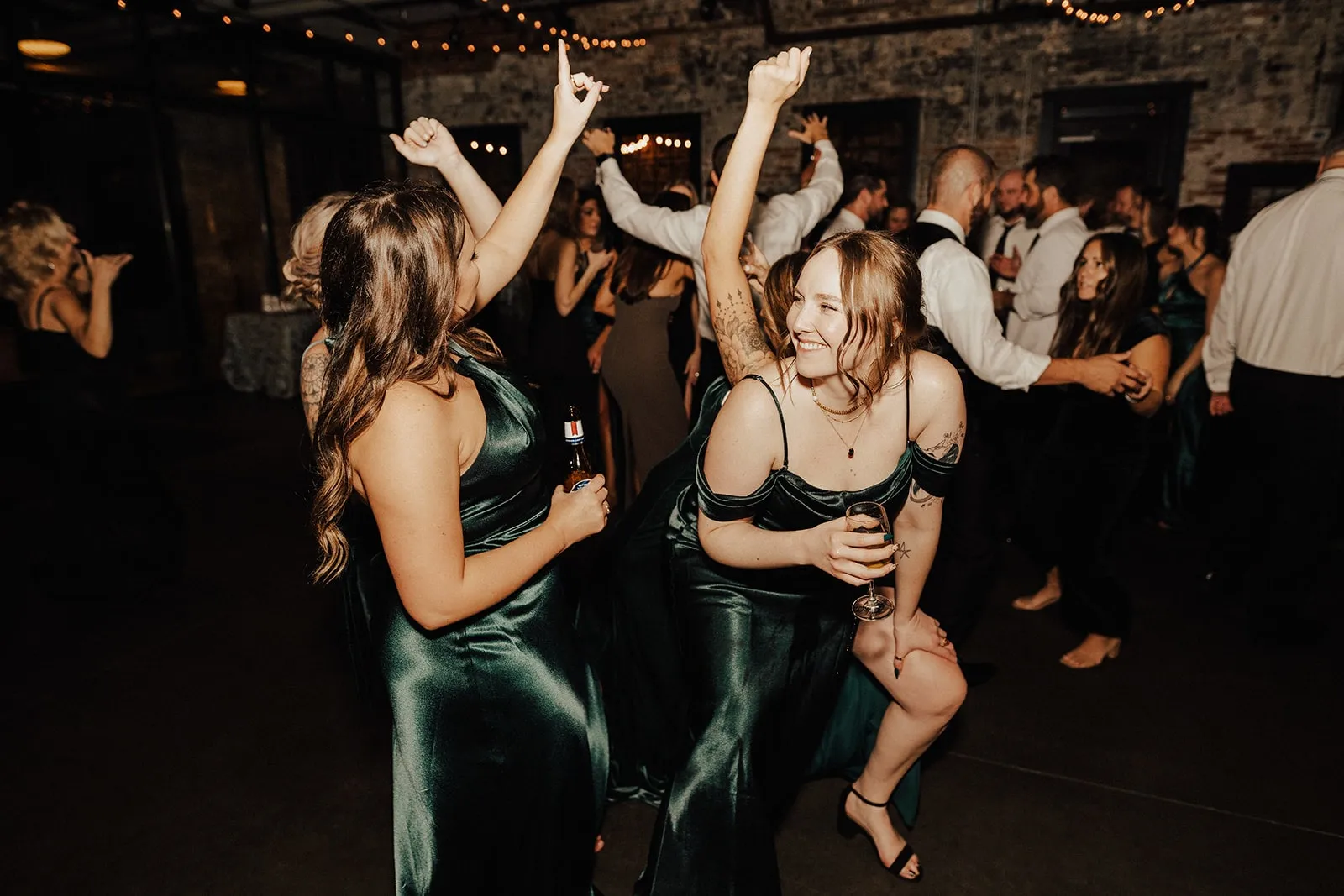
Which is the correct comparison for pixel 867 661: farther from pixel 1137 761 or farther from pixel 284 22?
pixel 284 22

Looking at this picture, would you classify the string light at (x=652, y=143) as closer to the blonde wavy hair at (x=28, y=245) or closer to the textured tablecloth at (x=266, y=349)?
the textured tablecloth at (x=266, y=349)

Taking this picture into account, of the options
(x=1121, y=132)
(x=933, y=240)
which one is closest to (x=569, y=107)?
(x=933, y=240)

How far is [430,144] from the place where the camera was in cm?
177

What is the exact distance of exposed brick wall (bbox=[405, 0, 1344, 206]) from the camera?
6391mm

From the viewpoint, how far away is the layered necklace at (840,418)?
1426 millimetres

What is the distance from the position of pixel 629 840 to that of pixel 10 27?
25.7 ft

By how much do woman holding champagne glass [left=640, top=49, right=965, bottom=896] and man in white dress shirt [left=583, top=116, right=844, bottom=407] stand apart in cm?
150

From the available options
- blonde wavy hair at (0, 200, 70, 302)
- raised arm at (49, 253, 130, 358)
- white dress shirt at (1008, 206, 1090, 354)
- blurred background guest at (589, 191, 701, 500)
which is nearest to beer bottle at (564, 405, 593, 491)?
blurred background guest at (589, 191, 701, 500)

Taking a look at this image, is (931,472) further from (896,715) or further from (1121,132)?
(1121,132)

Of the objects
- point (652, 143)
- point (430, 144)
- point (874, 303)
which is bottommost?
point (874, 303)

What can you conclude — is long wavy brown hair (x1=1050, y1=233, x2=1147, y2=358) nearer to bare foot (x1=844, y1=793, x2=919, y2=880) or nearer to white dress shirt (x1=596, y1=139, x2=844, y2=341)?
white dress shirt (x1=596, y1=139, x2=844, y2=341)

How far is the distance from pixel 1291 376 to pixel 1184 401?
126 cm

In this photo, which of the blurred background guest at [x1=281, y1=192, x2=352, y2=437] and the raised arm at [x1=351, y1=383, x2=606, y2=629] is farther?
the blurred background guest at [x1=281, y1=192, x2=352, y2=437]

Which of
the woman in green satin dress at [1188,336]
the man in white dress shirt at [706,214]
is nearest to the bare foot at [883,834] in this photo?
the man in white dress shirt at [706,214]
